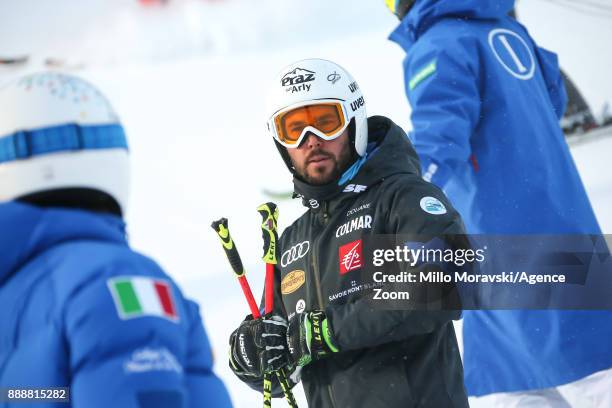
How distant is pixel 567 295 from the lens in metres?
3.63

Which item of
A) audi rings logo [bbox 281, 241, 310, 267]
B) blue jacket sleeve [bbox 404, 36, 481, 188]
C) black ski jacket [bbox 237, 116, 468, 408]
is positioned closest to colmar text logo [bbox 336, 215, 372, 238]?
black ski jacket [bbox 237, 116, 468, 408]

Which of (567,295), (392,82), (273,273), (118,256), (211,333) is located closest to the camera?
(118,256)

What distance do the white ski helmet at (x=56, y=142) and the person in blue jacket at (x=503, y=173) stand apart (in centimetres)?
186

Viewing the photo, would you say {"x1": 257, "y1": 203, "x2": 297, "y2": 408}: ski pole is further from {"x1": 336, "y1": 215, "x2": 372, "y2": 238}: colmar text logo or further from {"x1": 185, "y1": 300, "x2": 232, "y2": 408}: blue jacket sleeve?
{"x1": 185, "y1": 300, "x2": 232, "y2": 408}: blue jacket sleeve

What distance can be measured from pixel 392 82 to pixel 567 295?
4497 mm

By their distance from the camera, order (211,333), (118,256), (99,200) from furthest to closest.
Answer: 1. (211,333)
2. (99,200)
3. (118,256)

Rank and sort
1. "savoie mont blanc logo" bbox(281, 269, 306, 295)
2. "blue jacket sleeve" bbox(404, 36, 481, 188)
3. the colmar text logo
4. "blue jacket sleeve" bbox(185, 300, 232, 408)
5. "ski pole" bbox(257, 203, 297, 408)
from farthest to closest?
"blue jacket sleeve" bbox(404, 36, 481, 188)
"ski pole" bbox(257, 203, 297, 408)
"savoie mont blanc logo" bbox(281, 269, 306, 295)
the colmar text logo
"blue jacket sleeve" bbox(185, 300, 232, 408)

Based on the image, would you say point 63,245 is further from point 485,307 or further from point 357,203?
point 485,307

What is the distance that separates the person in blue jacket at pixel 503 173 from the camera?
3650 mm

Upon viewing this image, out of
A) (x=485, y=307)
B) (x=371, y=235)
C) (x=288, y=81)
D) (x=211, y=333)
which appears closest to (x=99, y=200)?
(x=371, y=235)

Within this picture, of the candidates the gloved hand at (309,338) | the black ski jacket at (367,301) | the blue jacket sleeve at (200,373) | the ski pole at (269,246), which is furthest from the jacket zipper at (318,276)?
the blue jacket sleeve at (200,373)

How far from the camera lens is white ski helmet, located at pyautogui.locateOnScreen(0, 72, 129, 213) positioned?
74.3 inches

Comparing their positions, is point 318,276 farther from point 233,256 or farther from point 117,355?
point 117,355

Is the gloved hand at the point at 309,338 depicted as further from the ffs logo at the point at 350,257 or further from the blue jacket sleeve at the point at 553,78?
the blue jacket sleeve at the point at 553,78
